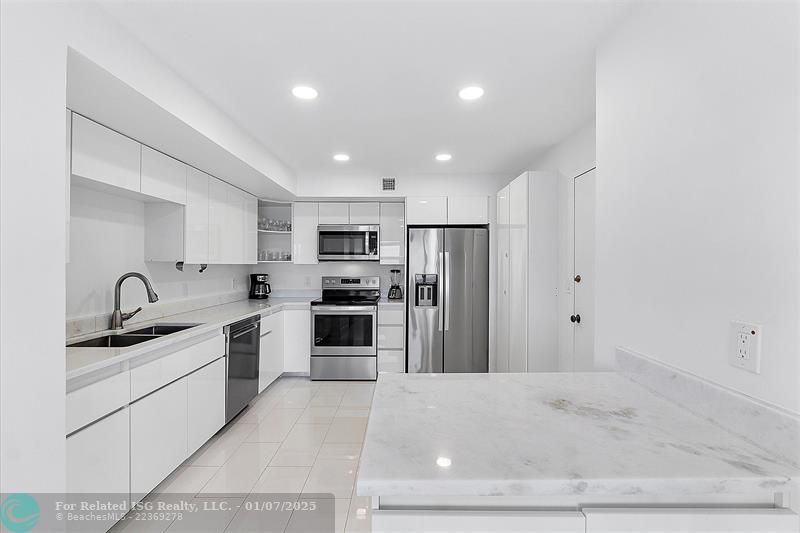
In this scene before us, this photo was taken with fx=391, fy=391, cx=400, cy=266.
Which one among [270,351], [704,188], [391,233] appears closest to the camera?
[704,188]

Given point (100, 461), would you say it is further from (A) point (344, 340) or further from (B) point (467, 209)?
(B) point (467, 209)

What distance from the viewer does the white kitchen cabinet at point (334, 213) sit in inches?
183

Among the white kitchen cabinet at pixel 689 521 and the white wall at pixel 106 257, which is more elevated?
the white wall at pixel 106 257

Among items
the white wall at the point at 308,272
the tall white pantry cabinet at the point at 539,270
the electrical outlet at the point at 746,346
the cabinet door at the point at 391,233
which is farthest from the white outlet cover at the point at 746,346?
the white wall at the point at 308,272

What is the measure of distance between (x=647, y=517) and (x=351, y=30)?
1.88 meters

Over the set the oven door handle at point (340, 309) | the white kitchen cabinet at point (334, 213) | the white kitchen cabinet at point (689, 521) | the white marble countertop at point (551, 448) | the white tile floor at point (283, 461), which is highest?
the white kitchen cabinet at point (334, 213)

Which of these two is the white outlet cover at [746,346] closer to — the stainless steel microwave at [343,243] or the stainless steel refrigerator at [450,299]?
the stainless steel refrigerator at [450,299]

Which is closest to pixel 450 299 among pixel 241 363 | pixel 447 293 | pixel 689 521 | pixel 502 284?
pixel 447 293

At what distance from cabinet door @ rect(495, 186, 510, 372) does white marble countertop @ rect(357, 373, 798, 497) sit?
97.0 inches

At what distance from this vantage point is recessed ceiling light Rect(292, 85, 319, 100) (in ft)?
7.25

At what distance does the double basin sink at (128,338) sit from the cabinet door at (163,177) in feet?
2.87

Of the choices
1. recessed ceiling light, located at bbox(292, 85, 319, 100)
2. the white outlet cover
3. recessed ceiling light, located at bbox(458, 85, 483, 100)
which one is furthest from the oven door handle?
the white outlet cover

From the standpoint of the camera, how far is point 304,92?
7.41 ft

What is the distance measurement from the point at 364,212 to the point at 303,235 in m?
0.77
